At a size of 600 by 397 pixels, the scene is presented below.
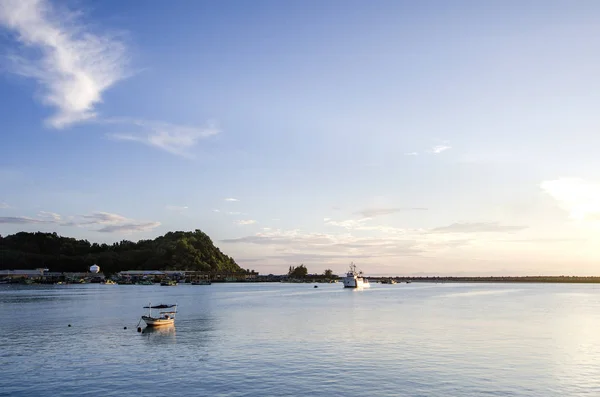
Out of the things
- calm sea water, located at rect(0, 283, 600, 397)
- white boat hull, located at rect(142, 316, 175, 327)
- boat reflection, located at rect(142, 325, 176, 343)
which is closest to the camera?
calm sea water, located at rect(0, 283, 600, 397)

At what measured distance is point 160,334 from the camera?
225ft

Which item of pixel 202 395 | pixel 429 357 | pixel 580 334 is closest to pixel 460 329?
pixel 580 334

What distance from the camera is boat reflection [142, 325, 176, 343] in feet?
208

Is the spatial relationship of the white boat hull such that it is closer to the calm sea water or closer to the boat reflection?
the boat reflection

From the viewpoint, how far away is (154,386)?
38438 millimetres

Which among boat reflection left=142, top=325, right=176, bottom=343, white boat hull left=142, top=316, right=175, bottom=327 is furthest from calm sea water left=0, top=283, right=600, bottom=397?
white boat hull left=142, top=316, right=175, bottom=327

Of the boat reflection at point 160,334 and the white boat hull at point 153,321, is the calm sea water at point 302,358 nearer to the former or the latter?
the boat reflection at point 160,334

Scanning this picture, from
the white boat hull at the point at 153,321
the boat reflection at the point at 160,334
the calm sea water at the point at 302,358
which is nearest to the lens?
the calm sea water at the point at 302,358

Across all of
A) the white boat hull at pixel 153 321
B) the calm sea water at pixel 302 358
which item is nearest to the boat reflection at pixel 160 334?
the calm sea water at pixel 302 358

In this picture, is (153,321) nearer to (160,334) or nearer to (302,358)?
Result: (160,334)

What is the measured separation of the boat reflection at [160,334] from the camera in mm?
63459

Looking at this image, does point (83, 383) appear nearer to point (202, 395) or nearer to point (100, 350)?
point (202, 395)

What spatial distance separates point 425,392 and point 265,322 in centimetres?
4773

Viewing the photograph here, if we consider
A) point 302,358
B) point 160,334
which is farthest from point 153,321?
point 302,358
